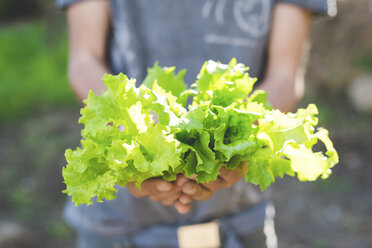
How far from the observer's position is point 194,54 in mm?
1728

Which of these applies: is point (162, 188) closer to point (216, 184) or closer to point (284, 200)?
point (216, 184)

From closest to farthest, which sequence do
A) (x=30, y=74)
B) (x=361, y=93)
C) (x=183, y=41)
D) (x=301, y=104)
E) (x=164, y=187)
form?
(x=164, y=187), (x=183, y=41), (x=361, y=93), (x=301, y=104), (x=30, y=74)

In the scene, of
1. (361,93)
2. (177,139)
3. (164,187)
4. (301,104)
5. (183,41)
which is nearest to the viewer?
(177,139)

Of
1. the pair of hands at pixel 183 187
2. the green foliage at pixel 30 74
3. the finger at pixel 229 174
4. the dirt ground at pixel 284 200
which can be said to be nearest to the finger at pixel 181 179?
the pair of hands at pixel 183 187

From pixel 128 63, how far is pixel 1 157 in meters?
3.09

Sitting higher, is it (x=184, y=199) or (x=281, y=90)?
(x=281, y=90)

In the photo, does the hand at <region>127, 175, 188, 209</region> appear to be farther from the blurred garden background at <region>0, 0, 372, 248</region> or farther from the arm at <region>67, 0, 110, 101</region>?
the blurred garden background at <region>0, 0, 372, 248</region>

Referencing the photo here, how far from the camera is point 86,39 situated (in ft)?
5.78

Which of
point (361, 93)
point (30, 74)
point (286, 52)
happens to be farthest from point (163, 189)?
point (30, 74)

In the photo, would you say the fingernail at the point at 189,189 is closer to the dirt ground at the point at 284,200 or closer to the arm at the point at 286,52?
the arm at the point at 286,52

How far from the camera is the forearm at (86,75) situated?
1629mm

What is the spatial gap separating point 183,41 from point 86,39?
0.40 meters

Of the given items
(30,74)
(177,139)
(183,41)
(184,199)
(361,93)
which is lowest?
(184,199)

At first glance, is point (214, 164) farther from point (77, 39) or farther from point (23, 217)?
point (23, 217)
